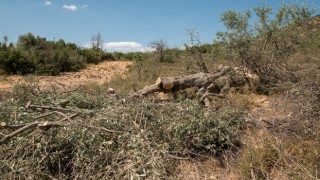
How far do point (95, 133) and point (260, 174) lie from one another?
1726mm

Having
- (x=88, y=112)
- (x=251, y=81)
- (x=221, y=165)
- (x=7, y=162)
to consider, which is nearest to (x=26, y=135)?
(x=7, y=162)

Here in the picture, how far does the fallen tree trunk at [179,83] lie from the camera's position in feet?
20.6

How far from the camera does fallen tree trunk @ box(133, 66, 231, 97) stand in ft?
20.6

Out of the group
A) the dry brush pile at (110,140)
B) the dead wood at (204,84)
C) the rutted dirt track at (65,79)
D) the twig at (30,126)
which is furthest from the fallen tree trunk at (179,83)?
the twig at (30,126)

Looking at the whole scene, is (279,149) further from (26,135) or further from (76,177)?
(26,135)

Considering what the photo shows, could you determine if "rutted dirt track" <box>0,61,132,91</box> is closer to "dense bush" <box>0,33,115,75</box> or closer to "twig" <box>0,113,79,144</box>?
"dense bush" <box>0,33,115,75</box>

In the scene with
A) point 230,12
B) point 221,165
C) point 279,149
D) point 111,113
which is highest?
point 230,12

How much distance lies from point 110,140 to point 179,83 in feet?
10.6

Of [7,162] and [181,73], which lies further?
[181,73]

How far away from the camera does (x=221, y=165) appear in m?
3.67

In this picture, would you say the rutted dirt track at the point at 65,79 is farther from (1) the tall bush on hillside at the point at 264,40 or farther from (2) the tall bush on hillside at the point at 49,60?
(1) the tall bush on hillside at the point at 264,40

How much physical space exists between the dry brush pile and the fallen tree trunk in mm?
1793

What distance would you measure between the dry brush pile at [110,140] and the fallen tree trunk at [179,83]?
1.79m

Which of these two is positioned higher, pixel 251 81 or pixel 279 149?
pixel 251 81
